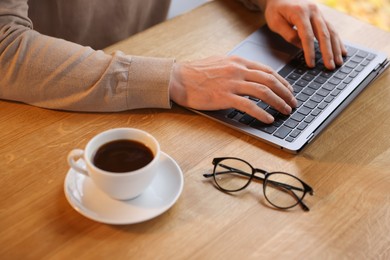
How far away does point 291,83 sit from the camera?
1188 millimetres

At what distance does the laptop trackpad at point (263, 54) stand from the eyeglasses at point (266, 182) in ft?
1.17

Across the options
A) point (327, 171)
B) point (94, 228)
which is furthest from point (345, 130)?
point (94, 228)

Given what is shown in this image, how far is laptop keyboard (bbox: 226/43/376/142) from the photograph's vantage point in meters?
1.06

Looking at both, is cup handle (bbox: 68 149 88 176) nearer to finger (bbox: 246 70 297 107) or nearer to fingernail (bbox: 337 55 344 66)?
finger (bbox: 246 70 297 107)

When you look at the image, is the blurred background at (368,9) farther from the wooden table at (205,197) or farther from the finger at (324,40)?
the wooden table at (205,197)

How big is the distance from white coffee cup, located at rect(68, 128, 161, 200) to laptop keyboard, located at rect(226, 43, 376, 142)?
0.26m

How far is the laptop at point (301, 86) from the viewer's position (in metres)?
1.05

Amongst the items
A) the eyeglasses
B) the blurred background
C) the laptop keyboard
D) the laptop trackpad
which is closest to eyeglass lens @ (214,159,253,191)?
the eyeglasses

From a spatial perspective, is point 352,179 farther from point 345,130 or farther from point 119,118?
point 119,118

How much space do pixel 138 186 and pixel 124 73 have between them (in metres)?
0.31

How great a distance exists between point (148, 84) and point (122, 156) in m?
0.25

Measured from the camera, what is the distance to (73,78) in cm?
108

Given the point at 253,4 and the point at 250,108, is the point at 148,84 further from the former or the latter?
the point at 253,4

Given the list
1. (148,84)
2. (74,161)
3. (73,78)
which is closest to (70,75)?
(73,78)
